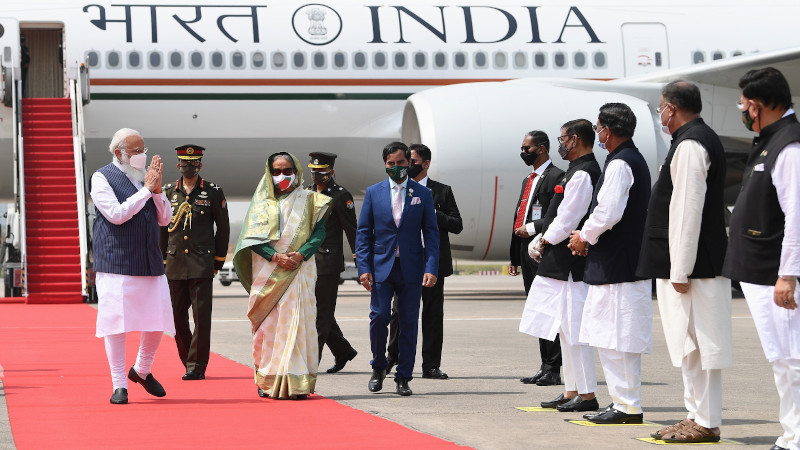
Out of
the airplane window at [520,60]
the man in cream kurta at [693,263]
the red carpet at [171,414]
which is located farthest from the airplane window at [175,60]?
the man in cream kurta at [693,263]

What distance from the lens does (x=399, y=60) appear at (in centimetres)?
1655

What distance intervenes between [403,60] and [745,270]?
11980 millimetres

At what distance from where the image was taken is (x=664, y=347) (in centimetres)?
Result: 990

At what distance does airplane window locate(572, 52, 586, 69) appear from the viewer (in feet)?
56.2

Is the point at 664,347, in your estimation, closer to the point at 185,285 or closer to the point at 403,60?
the point at 185,285

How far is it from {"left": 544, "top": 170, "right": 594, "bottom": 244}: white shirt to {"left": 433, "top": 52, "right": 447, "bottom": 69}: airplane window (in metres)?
10.4

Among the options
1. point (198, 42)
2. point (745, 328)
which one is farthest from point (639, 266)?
point (198, 42)

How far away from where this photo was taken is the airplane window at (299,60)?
16.2 metres

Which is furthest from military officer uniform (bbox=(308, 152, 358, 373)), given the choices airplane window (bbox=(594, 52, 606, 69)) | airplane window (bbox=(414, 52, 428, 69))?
airplane window (bbox=(594, 52, 606, 69))

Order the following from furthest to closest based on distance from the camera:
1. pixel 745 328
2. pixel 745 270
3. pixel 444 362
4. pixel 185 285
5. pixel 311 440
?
pixel 745 328 → pixel 444 362 → pixel 185 285 → pixel 311 440 → pixel 745 270

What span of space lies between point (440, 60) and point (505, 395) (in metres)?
10.1

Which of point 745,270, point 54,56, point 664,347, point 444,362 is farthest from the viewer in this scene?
point 54,56

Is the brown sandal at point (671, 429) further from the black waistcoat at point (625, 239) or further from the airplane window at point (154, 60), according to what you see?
the airplane window at point (154, 60)

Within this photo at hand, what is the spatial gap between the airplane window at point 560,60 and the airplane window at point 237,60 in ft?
14.3
